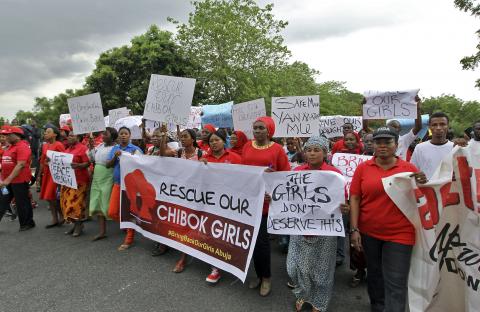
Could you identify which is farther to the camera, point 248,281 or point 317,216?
point 248,281

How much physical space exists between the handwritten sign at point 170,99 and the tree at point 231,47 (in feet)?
52.7

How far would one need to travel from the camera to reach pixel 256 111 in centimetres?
558

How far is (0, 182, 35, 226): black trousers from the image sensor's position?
6.29 meters

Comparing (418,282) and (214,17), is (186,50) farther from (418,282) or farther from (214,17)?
(418,282)

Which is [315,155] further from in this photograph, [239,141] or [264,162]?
[239,141]

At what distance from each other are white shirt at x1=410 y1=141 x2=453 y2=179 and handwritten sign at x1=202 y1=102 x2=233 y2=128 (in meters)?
5.30

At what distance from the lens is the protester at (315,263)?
125 inches

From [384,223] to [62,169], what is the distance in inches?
205

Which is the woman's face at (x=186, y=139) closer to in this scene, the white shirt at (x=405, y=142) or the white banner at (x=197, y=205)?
the white banner at (x=197, y=205)

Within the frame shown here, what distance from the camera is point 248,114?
570 cm

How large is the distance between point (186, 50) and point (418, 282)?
2175 centimetres

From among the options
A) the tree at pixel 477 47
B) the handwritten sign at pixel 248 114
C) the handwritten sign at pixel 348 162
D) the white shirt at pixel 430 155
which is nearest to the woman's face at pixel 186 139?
the handwritten sign at pixel 248 114

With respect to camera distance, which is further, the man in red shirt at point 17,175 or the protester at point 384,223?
the man in red shirt at point 17,175

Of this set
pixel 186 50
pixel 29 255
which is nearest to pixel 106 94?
pixel 186 50
